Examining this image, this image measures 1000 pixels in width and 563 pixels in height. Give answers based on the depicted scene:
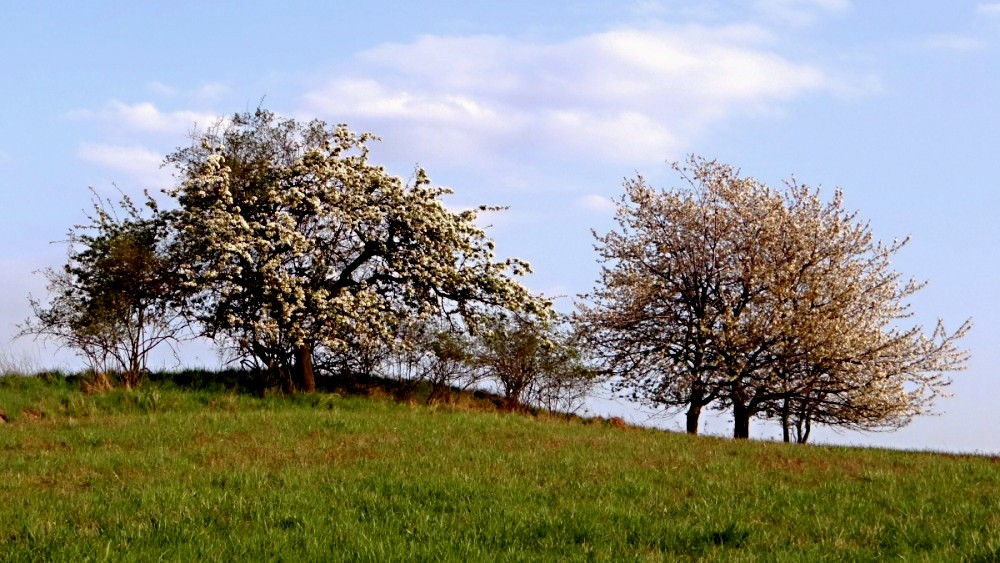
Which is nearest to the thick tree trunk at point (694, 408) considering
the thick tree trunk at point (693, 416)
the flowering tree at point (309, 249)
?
the thick tree trunk at point (693, 416)

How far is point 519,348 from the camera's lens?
28.6 meters

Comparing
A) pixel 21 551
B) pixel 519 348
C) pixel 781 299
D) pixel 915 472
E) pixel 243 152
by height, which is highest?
pixel 243 152

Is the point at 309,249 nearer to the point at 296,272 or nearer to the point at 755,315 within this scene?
the point at 296,272

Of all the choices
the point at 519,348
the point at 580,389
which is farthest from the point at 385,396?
the point at 580,389

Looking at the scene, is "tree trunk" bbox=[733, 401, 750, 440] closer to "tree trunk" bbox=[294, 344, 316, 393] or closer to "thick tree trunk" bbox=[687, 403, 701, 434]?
"thick tree trunk" bbox=[687, 403, 701, 434]

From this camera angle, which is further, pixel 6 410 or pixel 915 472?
pixel 6 410

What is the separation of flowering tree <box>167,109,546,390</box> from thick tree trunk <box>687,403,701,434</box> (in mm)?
7985

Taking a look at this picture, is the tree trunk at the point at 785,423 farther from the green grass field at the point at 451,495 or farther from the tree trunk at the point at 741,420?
the green grass field at the point at 451,495

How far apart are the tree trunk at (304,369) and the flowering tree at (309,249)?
0.04m

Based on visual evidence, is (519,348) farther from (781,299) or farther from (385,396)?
(781,299)

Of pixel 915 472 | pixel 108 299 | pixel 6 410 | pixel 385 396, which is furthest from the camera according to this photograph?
pixel 385 396

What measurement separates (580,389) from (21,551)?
23000mm

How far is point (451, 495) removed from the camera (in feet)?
38.6

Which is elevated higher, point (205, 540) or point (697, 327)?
point (697, 327)
